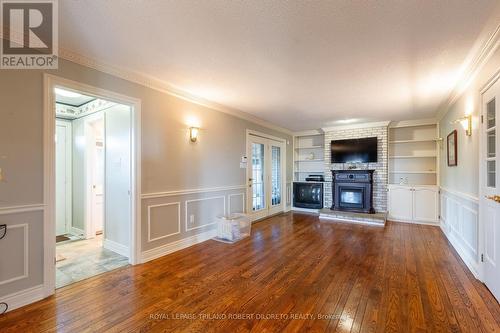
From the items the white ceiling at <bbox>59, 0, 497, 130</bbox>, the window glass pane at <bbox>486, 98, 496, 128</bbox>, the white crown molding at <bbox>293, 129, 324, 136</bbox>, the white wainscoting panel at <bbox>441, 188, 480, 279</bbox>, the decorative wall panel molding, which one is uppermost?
the white ceiling at <bbox>59, 0, 497, 130</bbox>

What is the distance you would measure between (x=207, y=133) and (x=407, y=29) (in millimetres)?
3024

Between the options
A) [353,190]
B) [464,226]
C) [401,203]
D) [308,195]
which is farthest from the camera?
[308,195]

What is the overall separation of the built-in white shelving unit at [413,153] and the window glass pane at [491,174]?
3398 millimetres

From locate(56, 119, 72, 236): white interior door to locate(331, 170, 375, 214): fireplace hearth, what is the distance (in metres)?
5.82

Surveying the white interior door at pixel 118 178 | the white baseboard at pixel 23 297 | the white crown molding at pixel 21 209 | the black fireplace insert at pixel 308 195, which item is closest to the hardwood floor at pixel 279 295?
the white baseboard at pixel 23 297

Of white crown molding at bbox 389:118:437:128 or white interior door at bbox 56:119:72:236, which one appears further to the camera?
white crown molding at bbox 389:118:437:128

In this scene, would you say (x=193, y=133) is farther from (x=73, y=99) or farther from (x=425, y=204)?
(x=425, y=204)

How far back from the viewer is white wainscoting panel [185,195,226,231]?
12.3ft

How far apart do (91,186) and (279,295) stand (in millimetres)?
3695

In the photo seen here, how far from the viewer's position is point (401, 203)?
547 cm

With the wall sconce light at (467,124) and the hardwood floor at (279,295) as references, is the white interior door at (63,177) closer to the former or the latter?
the hardwood floor at (279,295)

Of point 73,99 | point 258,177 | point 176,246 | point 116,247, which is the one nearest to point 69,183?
point 73,99

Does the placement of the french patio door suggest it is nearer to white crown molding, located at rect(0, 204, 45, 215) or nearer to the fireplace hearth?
the fireplace hearth

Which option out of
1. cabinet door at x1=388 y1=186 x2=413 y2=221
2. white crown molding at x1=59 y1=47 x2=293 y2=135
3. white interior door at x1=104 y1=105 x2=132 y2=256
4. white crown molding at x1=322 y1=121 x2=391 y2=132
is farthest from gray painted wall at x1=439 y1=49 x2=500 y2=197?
white interior door at x1=104 y1=105 x2=132 y2=256
